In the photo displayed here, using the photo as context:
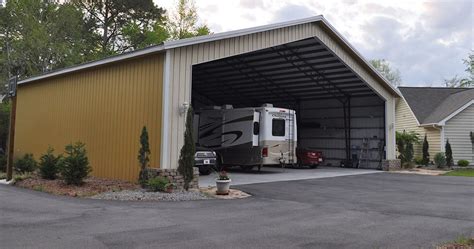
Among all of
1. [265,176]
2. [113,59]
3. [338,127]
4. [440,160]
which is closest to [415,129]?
[440,160]

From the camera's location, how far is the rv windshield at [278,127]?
62.1 ft

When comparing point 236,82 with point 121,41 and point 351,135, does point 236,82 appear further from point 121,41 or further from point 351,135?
point 121,41

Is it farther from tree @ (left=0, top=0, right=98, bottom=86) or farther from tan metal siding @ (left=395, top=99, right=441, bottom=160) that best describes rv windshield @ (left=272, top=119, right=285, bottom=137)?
tree @ (left=0, top=0, right=98, bottom=86)

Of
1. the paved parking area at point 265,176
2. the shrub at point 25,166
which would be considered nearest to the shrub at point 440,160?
the paved parking area at point 265,176

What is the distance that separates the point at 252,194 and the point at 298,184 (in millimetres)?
2903

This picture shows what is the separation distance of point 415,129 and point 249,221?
2185cm

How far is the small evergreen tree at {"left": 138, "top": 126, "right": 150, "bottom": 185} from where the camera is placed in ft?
39.9

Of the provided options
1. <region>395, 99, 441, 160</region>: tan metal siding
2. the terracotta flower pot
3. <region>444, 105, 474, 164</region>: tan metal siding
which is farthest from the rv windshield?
<region>444, 105, 474, 164</region>: tan metal siding

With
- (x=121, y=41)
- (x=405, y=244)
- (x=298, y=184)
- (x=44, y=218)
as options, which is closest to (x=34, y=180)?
(x=44, y=218)

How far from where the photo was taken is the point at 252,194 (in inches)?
479

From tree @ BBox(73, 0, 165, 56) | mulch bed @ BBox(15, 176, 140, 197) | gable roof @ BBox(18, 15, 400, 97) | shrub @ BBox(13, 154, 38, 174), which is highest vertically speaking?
tree @ BBox(73, 0, 165, 56)

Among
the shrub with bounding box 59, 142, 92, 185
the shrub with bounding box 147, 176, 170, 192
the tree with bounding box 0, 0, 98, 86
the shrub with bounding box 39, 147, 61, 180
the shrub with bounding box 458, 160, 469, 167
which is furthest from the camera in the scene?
the tree with bounding box 0, 0, 98, 86

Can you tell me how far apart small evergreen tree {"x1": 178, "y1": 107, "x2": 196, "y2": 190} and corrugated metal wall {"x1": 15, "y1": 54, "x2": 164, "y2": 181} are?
696 millimetres

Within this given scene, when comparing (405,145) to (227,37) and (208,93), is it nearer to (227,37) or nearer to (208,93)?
(208,93)
